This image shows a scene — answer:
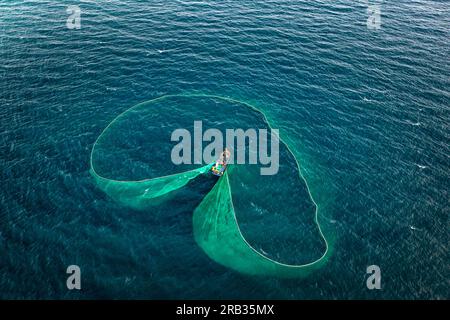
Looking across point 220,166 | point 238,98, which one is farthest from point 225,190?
point 238,98

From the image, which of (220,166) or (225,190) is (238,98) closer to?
(220,166)

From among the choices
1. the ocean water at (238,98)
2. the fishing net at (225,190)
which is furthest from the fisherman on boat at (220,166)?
the ocean water at (238,98)

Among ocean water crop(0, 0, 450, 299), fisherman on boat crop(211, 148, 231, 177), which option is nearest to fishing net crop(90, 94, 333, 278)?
fisherman on boat crop(211, 148, 231, 177)

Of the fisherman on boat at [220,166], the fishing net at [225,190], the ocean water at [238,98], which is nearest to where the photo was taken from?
the ocean water at [238,98]

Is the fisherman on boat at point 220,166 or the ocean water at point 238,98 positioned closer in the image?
the ocean water at point 238,98

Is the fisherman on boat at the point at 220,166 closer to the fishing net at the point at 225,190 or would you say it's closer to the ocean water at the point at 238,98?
the fishing net at the point at 225,190

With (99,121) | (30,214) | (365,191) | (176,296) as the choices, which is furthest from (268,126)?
(30,214)

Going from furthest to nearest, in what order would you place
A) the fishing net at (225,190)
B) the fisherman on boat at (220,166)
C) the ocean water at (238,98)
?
the fisherman on boat at (220,166) → the fishing net at (225,190) → the ocean water at (238,98)
